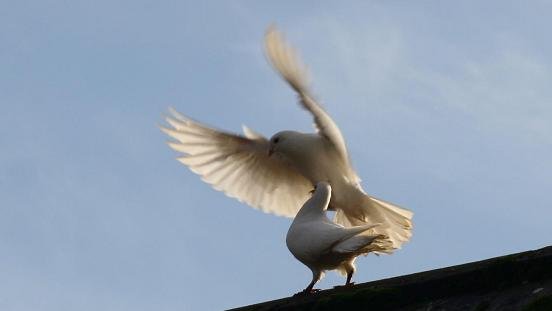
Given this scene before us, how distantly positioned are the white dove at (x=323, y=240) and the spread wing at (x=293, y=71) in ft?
6.10

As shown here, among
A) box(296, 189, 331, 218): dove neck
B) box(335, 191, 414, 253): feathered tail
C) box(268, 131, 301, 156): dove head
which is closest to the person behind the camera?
box(296, 189, 331, 218): dove neck

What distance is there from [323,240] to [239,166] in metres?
4.92

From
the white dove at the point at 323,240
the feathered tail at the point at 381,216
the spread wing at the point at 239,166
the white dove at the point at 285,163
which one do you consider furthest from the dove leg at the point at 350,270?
the spread wing at the point at 239,166

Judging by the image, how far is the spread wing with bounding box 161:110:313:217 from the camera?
17391mm

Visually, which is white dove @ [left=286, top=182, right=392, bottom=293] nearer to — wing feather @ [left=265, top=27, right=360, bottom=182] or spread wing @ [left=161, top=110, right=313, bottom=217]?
wing feather @ [left=265, top=27, right=360, bottom=182]

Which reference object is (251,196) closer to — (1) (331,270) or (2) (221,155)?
(2) (221,155)

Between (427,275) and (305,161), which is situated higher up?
(305,161)

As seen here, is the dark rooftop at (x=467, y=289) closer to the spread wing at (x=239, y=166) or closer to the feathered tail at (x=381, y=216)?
the feathered tail at (x=381, y=216)

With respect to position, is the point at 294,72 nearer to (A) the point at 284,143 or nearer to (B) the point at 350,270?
(A) the point at 284,143

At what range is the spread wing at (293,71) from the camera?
50.5 ft

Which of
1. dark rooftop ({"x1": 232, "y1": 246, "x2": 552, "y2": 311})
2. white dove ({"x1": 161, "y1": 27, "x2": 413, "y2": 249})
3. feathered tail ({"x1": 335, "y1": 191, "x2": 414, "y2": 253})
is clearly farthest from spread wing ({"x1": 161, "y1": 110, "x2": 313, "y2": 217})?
dark rooftop ({"x1": 232, "y1": 246, "x2": 552, "y2": 311})

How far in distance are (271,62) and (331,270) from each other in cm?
309

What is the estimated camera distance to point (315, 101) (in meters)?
15.6

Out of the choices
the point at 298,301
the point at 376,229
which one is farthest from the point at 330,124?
the point at 298,301
